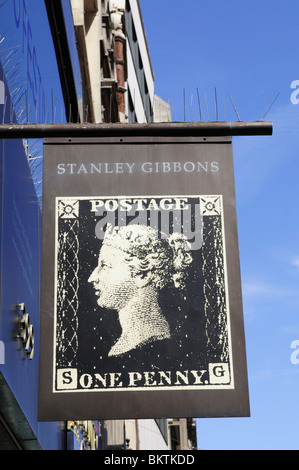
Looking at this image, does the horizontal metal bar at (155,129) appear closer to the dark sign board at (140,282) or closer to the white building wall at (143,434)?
the dark sign board at (140,282)

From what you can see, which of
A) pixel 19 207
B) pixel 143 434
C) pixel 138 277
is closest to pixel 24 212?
pixel 19 207

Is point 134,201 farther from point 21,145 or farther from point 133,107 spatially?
point 133,107

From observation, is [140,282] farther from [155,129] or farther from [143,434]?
[143,434]

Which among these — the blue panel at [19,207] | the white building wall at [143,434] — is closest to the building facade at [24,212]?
the blue panel at [19,207]

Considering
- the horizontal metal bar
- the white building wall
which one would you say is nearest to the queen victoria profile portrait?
the horizontal metal bar

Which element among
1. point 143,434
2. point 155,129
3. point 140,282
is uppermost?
point 143,434

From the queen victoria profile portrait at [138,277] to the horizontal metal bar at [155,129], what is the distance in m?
0.83

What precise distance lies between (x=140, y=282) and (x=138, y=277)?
0.23ft

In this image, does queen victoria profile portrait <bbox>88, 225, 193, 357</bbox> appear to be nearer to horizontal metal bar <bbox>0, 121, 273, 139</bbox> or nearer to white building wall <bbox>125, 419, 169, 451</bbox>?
horizontal metal bar <bbox>0, 121, 273, 139</bbox>

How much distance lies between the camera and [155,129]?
708cm

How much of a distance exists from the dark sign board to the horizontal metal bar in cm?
9

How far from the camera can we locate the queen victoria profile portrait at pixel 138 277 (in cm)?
658

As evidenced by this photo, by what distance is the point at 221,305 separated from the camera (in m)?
6.70
